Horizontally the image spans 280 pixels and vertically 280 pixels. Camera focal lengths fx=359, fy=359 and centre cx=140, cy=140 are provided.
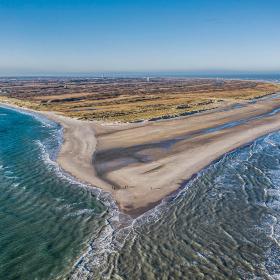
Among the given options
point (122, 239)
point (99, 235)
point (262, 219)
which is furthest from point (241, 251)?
point (99, 235)

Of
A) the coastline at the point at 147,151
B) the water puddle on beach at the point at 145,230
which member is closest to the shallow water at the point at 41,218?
the water puddle on beach at the point at 145,230

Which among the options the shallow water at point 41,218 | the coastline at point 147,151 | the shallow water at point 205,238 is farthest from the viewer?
the coastline at point 147,151

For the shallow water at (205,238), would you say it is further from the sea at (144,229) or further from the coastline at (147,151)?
the coastline at (147,151)

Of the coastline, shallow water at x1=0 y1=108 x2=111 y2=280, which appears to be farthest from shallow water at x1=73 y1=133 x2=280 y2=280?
the coastline

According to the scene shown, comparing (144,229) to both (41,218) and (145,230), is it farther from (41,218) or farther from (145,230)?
(41,218)

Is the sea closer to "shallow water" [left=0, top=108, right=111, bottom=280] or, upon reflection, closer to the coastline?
"shallow water" [left=0, top=108, right=111, bottom=280]

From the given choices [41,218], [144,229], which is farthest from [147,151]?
[144,229]
